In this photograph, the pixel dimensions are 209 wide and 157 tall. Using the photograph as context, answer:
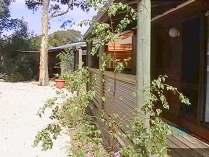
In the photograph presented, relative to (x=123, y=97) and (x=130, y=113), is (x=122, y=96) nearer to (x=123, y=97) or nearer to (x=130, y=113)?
(x=123, y=97)

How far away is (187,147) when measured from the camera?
21.4ft

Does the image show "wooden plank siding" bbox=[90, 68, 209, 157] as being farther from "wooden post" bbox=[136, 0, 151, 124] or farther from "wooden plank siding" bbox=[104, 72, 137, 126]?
"wooden post" bbox=[136, 0, 151, 124]

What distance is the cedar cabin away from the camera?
7.91 metres

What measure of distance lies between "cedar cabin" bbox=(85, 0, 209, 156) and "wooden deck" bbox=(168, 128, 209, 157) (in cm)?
61

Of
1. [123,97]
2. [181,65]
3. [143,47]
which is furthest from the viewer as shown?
[181,65]

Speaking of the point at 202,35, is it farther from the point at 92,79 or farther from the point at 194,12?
the point at 92,79

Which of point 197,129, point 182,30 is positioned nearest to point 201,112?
point 197,129

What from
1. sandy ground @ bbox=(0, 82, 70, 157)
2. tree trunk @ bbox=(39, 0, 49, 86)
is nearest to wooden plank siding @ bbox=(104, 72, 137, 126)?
sandy ground @ bbox=(0, 82, 70, 157)

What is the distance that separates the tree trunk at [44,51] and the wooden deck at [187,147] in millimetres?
30871

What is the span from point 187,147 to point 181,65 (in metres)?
3.78

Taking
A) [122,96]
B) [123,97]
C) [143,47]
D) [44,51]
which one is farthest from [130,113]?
[44,51]

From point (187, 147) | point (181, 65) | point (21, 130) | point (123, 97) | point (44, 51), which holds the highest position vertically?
point (44, 51)

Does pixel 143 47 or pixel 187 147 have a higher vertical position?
pixel 143 47

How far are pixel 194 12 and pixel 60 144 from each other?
463cm
